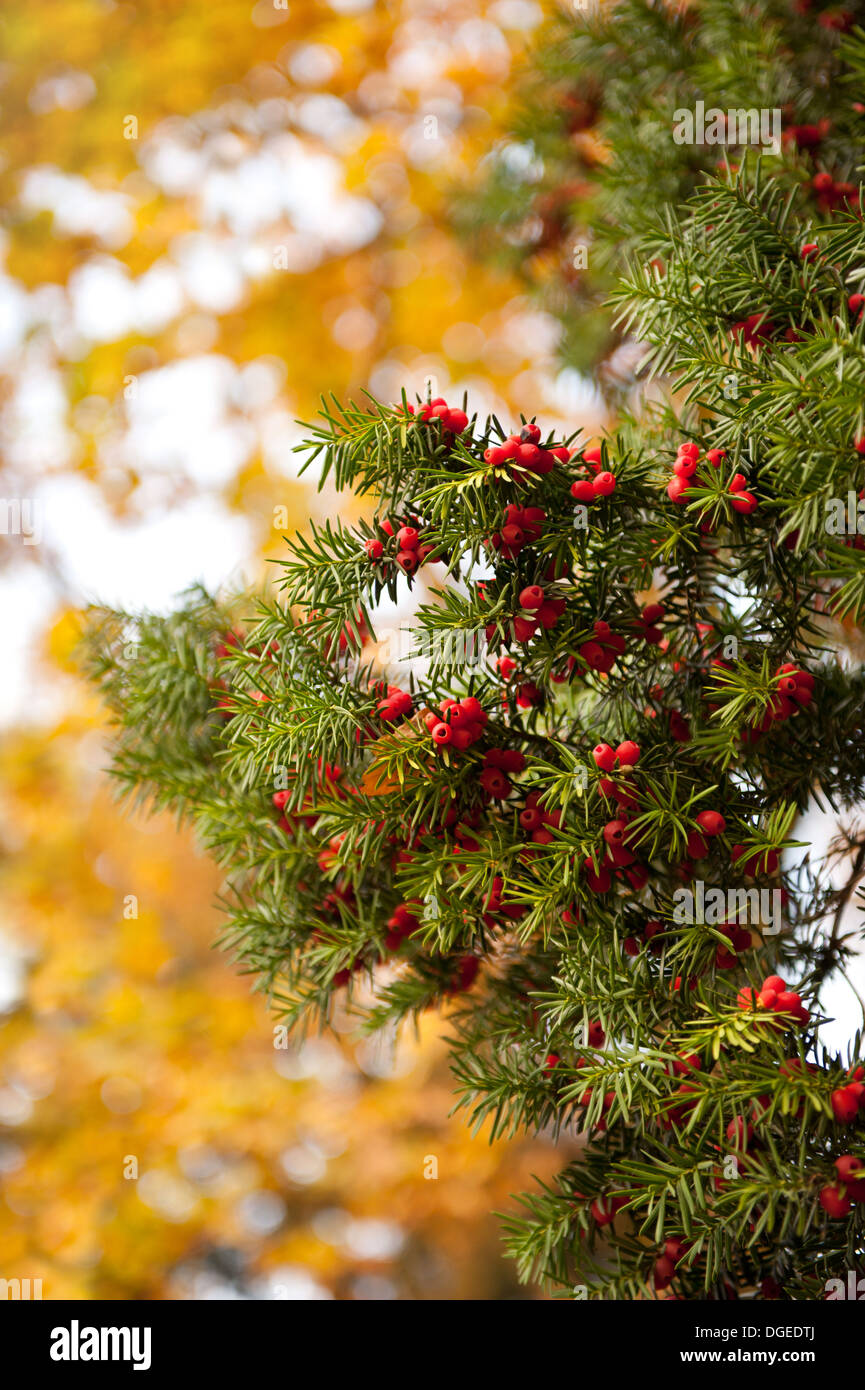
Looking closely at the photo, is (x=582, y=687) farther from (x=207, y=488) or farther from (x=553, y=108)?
(x=207, y=488)

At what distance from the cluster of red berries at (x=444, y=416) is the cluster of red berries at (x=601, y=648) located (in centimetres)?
10

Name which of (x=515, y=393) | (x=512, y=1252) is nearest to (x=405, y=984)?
(x=512, y=1252)

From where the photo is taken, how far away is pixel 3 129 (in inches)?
54.2

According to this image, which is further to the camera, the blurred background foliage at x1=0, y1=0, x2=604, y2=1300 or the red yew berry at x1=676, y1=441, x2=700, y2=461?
the blurred background foliage at x1=0, y1=0, x2=604, y2=1300

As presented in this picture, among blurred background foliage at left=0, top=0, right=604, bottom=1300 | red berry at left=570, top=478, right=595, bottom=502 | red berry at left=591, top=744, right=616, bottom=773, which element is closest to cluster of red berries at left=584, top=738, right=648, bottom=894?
red berry at left=591, top=744, right=616, bottom=773

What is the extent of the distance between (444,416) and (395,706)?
13 centimetres

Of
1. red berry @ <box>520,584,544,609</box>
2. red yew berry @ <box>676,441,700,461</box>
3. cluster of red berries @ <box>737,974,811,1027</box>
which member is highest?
red yew berry @ <box>676,441,700,461</box>

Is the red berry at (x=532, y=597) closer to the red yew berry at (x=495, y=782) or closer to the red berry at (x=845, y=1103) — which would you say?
the red yew berry at (x=495, y=782)

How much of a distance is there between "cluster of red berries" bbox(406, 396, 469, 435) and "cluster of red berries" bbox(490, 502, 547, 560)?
43 mm

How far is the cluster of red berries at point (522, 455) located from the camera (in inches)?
16.6

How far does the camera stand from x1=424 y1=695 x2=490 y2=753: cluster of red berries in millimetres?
445

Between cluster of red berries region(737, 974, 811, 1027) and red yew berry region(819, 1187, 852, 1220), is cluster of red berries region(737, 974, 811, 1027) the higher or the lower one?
the higher one

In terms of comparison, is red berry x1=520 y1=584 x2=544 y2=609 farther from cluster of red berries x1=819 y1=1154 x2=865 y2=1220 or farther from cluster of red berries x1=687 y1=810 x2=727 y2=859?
cluster of red berries x1=819 y1=1154 x2=865 y2=1220

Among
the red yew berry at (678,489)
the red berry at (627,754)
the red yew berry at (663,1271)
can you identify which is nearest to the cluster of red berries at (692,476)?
the red yew berry at (678,489)
